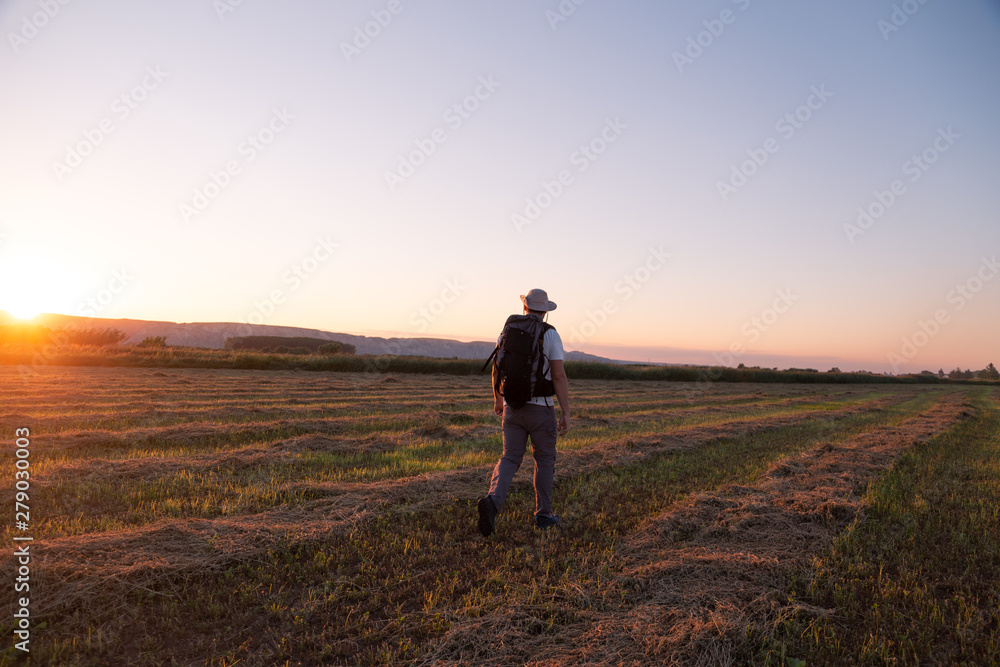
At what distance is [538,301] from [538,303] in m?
0.02

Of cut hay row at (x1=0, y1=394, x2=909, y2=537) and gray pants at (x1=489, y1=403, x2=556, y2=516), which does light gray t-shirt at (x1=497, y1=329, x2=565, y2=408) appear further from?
cut hay row at (x1=0, y1=394, x2=909, y2=537)

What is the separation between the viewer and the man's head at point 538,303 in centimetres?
570

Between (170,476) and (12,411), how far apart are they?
9527 millimetres

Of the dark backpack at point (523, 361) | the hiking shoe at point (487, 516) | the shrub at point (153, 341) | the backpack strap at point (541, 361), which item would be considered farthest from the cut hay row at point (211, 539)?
the shrub at point (153, 341)

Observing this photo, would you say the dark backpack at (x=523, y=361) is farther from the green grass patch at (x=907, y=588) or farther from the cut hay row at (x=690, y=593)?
the green grass patch at (x=907, y=588)

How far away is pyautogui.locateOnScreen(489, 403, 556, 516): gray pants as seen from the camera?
18.0 feet

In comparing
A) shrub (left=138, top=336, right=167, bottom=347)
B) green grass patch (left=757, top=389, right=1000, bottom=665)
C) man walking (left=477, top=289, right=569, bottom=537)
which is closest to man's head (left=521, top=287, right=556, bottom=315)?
man walking (left=477, top=289, right=569, bottom=537)

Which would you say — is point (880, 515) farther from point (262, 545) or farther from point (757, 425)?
point (757, 425)

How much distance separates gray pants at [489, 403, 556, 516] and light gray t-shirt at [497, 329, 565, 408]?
0.08 m

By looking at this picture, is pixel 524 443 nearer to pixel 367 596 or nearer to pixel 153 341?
pixel 367 596

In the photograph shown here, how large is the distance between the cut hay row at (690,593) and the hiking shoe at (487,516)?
1414 millimetres

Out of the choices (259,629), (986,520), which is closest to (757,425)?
(986,520)

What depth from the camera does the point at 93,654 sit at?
3.22 metres

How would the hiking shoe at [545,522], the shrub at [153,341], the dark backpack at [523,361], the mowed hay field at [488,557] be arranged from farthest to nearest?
the shrub at [153,341] → the hiking shoe at [545,522] → the dark backpack at [523,361] → the mowed hay field at [488,557]
